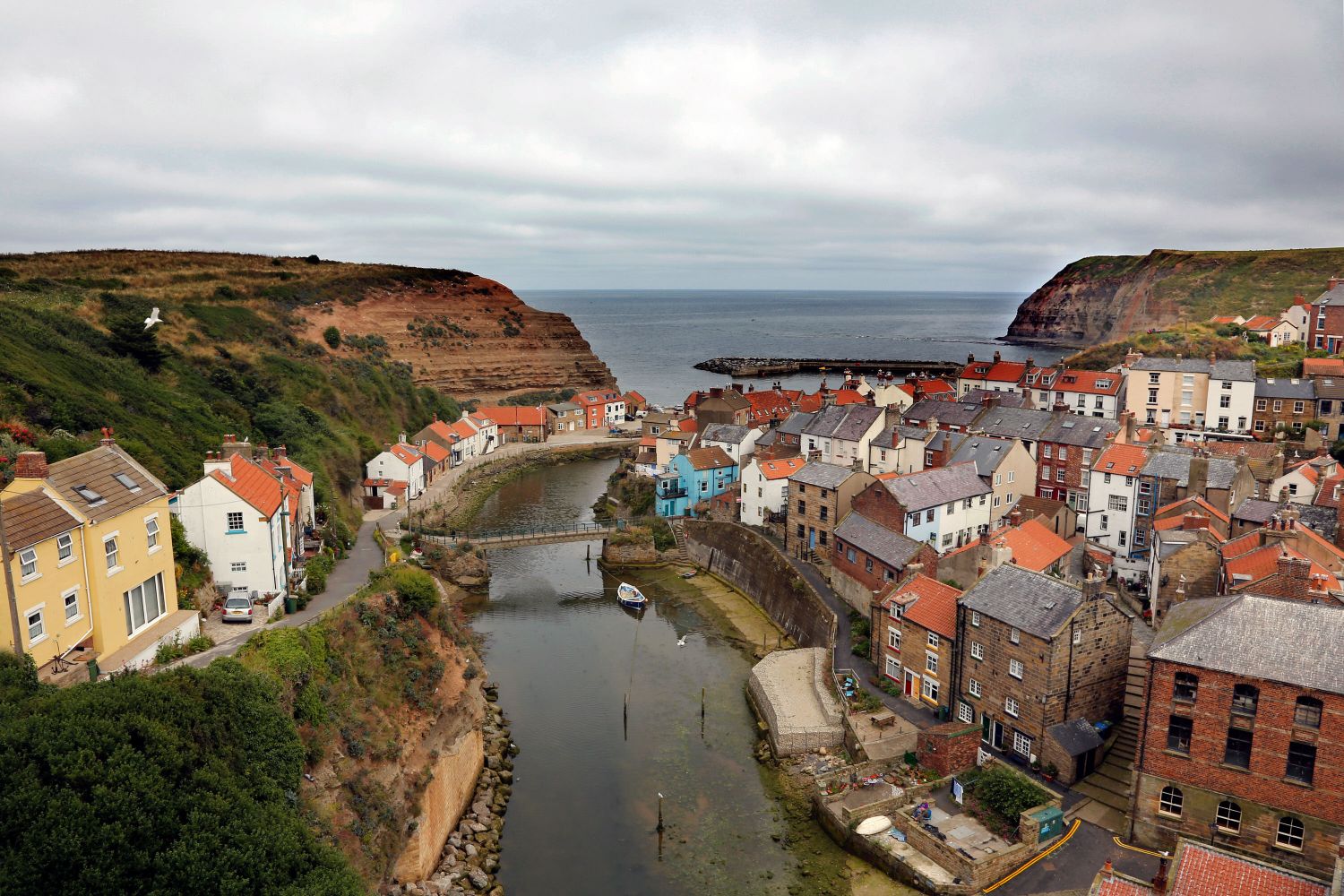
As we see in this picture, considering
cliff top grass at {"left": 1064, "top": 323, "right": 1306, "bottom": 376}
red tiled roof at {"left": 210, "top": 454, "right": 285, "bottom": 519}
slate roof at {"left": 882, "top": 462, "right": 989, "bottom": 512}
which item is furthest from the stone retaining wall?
cliff top grass at {"left": 1064, "top": 323, "right": 1306, "bottom": 376}

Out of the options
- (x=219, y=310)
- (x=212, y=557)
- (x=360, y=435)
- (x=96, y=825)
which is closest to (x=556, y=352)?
(x=219, y=310)

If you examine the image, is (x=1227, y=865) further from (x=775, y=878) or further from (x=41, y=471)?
(x=41, y=471)

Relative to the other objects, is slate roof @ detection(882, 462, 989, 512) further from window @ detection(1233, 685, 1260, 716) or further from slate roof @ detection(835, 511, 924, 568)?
window @ detection(1233, 685, 1260, 716)

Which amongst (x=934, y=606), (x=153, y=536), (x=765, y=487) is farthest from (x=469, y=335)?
(x=934, y=606)

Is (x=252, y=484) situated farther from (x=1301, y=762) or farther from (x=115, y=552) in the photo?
(x=1301, y=762)

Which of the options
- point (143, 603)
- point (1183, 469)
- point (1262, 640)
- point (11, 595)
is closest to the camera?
point (11, 595)

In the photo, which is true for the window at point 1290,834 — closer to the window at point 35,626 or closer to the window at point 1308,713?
the window at point 1308,713
